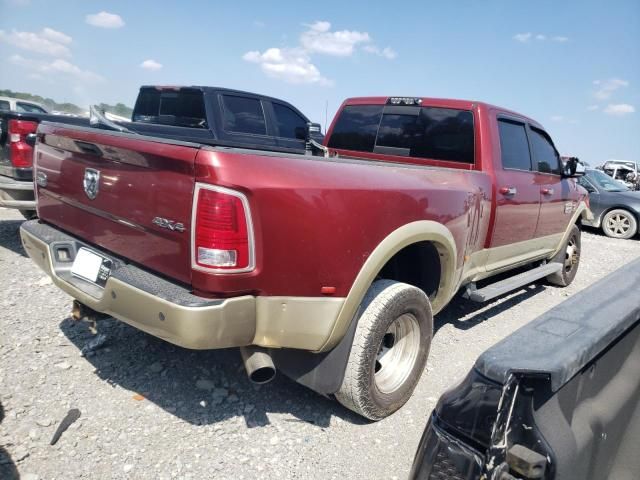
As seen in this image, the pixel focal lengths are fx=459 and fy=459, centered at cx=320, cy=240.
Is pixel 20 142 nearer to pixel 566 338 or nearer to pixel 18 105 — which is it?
pixel 566 338

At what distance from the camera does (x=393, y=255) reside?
8.57ft

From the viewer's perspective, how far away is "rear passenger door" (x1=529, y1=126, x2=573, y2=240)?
14.6 feet

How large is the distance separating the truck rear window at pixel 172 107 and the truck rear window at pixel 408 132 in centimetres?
263

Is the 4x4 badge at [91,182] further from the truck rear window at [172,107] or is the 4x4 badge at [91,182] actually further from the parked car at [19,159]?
the truck rear window at [172,107]

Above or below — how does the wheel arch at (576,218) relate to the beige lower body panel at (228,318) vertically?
above

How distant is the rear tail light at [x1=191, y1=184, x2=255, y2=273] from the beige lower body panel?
171 mm

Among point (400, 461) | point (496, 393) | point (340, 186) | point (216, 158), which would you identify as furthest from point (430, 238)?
point (496, 393)

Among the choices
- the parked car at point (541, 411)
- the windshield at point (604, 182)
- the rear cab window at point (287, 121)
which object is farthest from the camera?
the windshield at point (604, 182)

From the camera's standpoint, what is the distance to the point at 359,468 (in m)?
2.27

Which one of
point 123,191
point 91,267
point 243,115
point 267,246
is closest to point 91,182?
point 123,191

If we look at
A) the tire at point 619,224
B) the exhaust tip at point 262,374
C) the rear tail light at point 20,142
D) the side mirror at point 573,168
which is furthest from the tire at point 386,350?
the tire at point 619,224

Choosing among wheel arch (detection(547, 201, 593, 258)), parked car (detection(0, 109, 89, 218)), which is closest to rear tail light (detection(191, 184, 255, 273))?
parked car (detection(0, 109, 89, 218))

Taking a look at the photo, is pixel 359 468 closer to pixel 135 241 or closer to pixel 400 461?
pixel 400 461

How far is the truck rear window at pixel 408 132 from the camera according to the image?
3717mm
